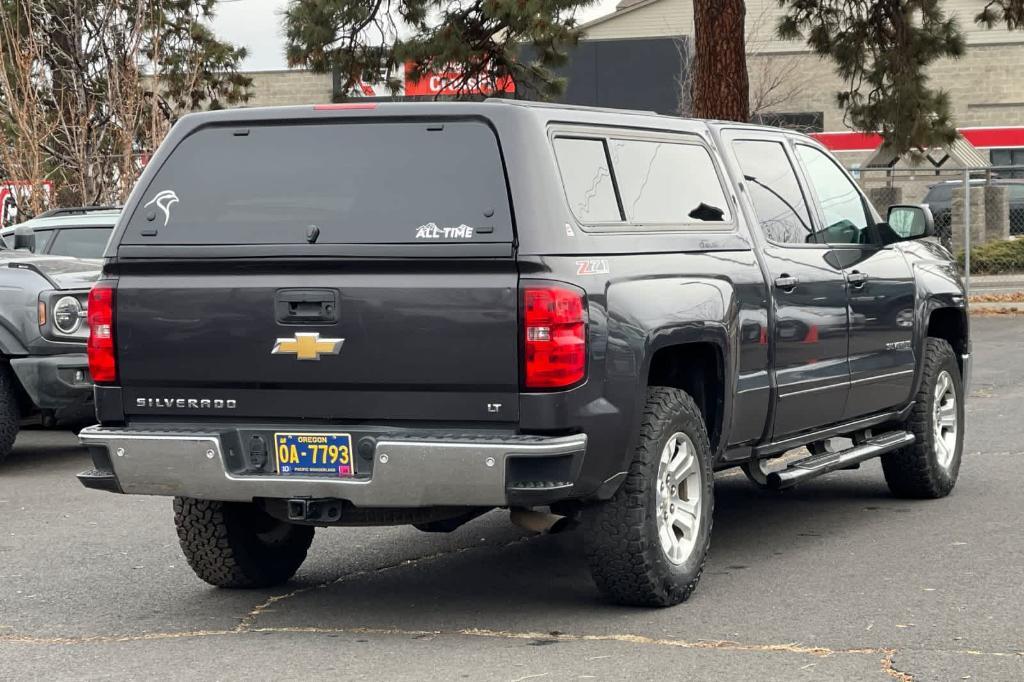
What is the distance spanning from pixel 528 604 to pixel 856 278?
8.59 ft

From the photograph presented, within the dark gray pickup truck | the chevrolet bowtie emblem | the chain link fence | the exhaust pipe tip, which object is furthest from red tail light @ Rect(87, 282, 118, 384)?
the chain link fence

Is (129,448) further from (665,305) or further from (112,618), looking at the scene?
(665,305)

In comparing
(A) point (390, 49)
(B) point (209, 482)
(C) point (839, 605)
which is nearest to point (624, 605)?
(C) point (839, 605)

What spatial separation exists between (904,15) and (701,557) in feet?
54.5

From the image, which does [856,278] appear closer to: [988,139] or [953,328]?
[953,328]

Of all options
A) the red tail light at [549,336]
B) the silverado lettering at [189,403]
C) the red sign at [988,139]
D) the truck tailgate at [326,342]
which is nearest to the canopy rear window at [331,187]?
the truck tailgate at [326,342]

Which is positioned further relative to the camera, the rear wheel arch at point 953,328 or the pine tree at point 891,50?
the pine tree at point 891,50

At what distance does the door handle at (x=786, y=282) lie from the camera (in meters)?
7.41

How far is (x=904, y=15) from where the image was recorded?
21781 mm

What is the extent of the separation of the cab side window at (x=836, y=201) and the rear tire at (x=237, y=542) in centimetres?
301

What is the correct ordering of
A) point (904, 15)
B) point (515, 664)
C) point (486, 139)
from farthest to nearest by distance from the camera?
point (904, 15), point (486, 139), point (515, 664)

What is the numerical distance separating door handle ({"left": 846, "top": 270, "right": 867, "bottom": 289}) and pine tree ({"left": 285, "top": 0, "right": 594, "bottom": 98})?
12755 mm

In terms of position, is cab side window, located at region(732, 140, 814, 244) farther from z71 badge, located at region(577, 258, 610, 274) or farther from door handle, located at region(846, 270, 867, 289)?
z71 badge, located at region(577, 258, 610, 274)

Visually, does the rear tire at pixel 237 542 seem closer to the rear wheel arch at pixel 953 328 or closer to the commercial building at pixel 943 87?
the rear wheel arch at pixel 953 328
